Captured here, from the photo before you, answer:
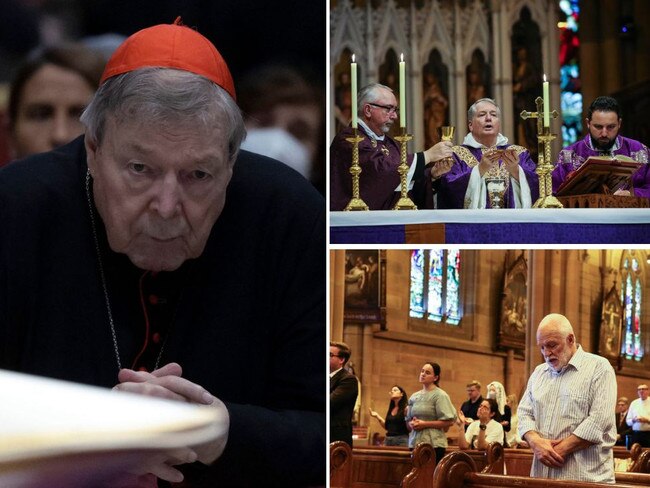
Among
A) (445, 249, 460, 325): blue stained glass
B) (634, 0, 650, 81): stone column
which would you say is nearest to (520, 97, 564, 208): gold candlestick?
(445, 249, 460, 325): blue stained glass

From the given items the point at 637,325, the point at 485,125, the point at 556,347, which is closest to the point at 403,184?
the point at 485,125

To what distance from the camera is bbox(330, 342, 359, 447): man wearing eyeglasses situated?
7.41 meters

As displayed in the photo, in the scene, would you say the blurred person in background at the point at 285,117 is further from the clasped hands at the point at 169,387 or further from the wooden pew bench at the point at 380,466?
the wooden pew bench at the point at 380,466

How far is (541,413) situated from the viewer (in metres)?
7.17

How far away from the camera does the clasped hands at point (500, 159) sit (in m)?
6.83

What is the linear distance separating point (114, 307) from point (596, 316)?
4.86 m

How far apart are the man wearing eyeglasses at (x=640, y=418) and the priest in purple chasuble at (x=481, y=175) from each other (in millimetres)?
2337

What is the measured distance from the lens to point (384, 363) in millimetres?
8141

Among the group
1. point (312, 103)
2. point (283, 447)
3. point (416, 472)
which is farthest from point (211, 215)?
point (416, 472)

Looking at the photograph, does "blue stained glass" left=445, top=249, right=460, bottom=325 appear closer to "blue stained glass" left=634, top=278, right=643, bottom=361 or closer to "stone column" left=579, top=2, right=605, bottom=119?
"blue stained glass" left=634, top=278, right=643, bottom=361

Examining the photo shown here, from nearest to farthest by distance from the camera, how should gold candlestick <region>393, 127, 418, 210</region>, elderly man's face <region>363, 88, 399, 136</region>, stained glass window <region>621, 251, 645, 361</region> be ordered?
gold candlestick <region>393, 127, 418, 210</region> < elderly man's face <region>363, 88, 399, 136</region> < stained glass window <region>621, 251, 645, 361</region>

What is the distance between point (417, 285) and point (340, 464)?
1655 millimetres

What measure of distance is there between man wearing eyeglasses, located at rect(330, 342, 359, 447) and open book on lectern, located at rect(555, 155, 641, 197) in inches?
80.9

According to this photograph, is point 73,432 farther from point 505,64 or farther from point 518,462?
point 505,64
